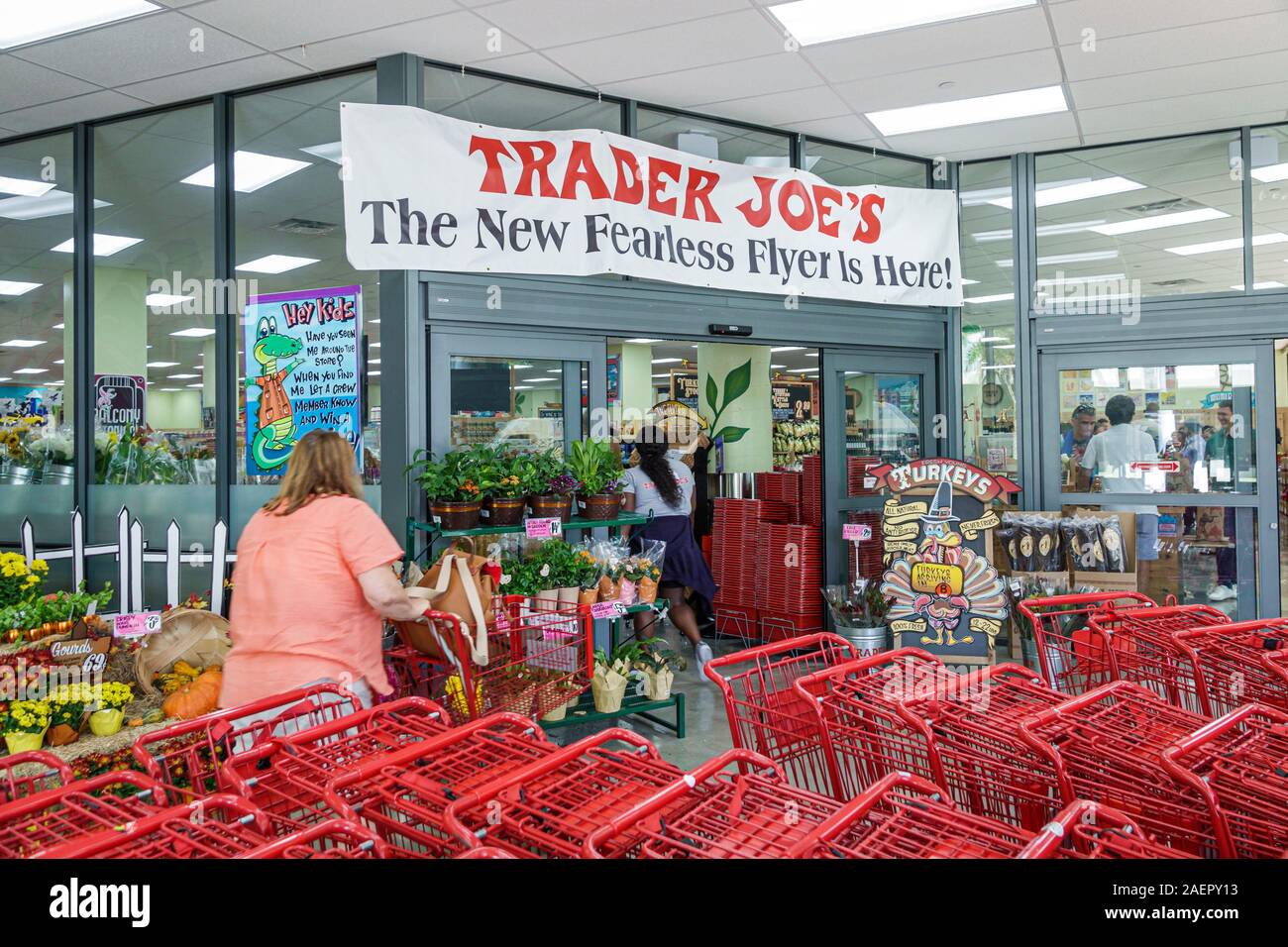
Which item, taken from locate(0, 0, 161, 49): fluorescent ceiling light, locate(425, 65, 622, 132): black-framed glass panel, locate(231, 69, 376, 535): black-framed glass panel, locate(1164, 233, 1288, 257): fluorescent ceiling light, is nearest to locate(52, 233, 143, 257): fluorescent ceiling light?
locate(231, 69, 376, 535): black-framed glass panel

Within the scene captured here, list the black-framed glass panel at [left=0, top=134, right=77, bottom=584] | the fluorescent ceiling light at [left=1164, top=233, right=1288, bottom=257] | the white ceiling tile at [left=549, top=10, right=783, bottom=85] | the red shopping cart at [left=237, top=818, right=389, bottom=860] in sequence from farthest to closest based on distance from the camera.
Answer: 1. the fluorescent ceiling light at [left=1164, top=233, right=1288, bottom=257]
2. the black-framed glass panel at [left=0, top=134, right=77, bottom=584]
3. the white ceiling tile at [left=549, top=10, right=783, bottom=85]
4. the red shopping cart at [left=237, top=818, right=389, bottom=860]

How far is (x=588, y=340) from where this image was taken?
573 centimetres

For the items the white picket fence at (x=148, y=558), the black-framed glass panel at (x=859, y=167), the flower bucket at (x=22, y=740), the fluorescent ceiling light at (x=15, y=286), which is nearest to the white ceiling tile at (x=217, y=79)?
the fluorescent ceiling light at (x=15, y=286)

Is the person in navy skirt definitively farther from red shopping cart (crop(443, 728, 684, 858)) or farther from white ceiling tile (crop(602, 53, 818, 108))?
red shopping cart (crop(443, 728, 684, 858))

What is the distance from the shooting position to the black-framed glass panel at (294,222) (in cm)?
532

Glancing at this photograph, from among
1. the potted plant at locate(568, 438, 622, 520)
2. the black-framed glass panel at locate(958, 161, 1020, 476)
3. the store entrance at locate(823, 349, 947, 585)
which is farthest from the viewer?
the black-framed glass panel at locate(958, 161, 1020, 476)

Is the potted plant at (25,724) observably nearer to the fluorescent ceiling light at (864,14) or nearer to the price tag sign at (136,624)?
the price tag sign at (136,624)

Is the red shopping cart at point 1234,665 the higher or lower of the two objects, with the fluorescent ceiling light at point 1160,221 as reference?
lower

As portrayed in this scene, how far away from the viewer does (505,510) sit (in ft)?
15.2

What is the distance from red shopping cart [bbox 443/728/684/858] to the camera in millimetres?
1688

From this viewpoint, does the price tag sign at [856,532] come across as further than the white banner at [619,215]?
Yes

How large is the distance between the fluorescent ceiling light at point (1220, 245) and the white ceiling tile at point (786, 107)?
108 inches

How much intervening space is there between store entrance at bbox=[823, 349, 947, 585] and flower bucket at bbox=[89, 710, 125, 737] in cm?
482
